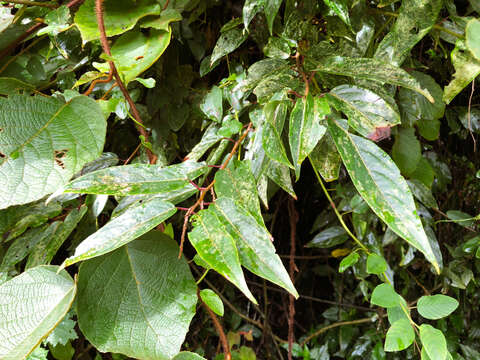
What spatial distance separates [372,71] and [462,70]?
0.49 ft

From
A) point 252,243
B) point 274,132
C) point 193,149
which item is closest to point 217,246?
point 252,243

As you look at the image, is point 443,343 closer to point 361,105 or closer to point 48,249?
point 361,105

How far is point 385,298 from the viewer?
1.86 feet

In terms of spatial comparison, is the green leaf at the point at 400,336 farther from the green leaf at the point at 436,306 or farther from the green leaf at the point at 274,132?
the green leaf at the point at 274,132

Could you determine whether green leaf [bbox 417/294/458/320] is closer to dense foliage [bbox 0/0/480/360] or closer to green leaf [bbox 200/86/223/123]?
dense foliage [bbox 0/0/480/360]

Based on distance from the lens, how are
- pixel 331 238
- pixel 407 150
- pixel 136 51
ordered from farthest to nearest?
pixel 331 238 < pixel 407 150 < pixel 136 51

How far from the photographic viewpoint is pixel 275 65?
58 cm

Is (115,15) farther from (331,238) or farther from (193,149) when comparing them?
(331,238)

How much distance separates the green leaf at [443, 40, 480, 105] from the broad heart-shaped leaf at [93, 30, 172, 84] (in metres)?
0.42

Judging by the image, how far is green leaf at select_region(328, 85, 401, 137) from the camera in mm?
498

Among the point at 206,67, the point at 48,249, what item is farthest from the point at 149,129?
the point at 48,249

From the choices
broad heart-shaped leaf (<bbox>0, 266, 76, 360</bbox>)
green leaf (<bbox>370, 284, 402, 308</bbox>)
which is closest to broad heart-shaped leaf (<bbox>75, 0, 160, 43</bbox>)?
broad heart-shaped leaf (<bbox>0, 266, 76, 360</bbox>)

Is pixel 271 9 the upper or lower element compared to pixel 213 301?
upper

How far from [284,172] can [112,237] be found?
27 cm
